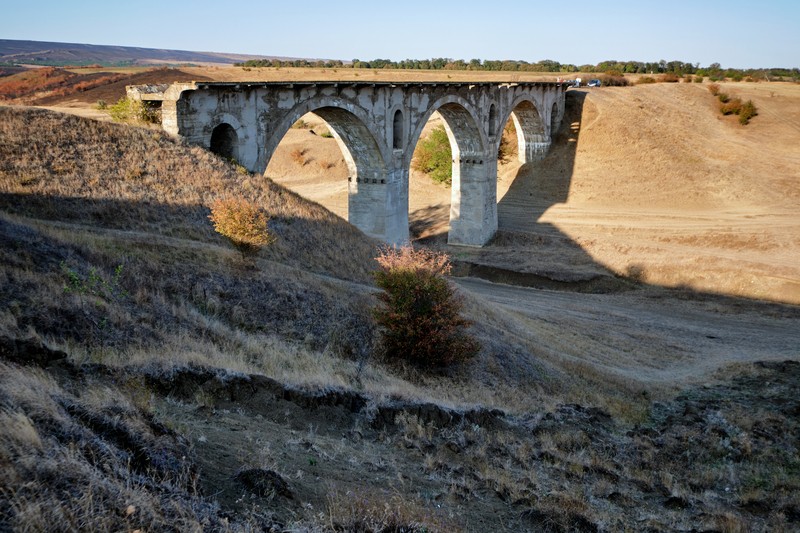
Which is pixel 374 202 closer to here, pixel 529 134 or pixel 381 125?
pixel 381 125

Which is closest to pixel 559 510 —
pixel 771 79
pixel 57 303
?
pixel 57 303

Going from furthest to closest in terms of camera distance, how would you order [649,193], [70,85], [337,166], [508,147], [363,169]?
[337,166], [508,147], [649,193], [70,85], [363,169]

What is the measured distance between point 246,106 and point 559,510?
21922 mm

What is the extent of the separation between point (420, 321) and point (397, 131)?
21986mm

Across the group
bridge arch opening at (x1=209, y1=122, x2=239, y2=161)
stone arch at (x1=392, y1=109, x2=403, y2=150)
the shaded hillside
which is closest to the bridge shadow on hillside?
stone arch at (x1=392, y1=109, x2=403, y2=150)

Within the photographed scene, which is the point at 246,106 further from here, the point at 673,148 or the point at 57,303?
the point at 673,148

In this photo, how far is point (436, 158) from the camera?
6197 centimetres

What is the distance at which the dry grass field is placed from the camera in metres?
6.78

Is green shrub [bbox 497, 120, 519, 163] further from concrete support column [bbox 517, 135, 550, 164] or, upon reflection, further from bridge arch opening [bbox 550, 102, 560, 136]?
bridge arch opening [bbox 550, 102, 560, 136]

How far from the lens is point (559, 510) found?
30.5 feet

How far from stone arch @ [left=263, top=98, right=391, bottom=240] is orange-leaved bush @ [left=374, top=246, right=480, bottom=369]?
17.6 m

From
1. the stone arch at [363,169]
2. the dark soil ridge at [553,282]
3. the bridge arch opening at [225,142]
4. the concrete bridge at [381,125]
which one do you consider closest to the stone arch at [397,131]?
the concrete bridge at [381,125]

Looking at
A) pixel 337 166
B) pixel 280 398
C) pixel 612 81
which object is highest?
pixel 612 81

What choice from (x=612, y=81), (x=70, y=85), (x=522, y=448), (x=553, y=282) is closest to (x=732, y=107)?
(x=612, y=81)
